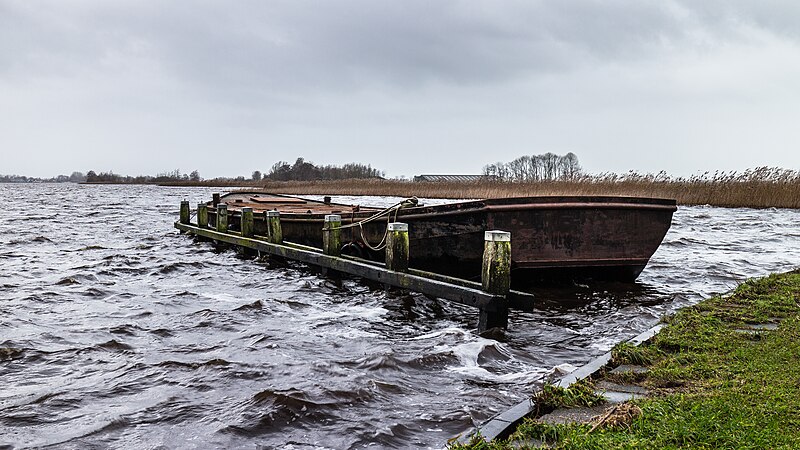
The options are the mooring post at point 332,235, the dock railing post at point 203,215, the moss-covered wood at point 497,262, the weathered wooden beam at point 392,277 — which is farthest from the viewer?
the dock railing post at point 203,215

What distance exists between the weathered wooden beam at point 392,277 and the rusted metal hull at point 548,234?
2.69 feet

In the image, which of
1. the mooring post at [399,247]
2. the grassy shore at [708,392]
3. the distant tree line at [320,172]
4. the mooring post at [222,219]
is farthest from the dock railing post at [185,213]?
the distant tree line at [320,172]

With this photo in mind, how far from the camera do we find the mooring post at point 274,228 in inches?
400

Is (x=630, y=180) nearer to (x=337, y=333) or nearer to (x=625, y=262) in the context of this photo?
(x=625, y=262)

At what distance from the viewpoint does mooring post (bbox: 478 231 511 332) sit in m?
5.57

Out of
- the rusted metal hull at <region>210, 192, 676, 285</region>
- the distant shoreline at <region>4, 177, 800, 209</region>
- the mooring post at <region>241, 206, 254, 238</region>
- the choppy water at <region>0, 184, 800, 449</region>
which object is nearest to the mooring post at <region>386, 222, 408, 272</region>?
the choppy water at <region>0, 184, 800, 449</region>

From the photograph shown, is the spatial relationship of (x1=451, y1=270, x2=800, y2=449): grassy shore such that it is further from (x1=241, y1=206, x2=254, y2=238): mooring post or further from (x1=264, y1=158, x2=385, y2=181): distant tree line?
(x1=264, y1=158, x2=385, y2=181): distant tree line

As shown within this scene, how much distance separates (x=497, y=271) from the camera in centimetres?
561

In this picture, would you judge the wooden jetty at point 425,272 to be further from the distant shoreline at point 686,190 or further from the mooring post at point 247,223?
the distant shoreline at point 686,190

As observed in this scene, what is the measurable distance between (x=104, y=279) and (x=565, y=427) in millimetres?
8526

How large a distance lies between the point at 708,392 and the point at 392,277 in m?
4.33

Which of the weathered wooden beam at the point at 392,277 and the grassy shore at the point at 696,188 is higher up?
the grassy shore at the point at 696,188

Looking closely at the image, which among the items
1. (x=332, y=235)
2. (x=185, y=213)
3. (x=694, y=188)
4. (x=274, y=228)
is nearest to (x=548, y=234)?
(x=332, y=235)

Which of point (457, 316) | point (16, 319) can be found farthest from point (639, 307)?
point (16, 319)
